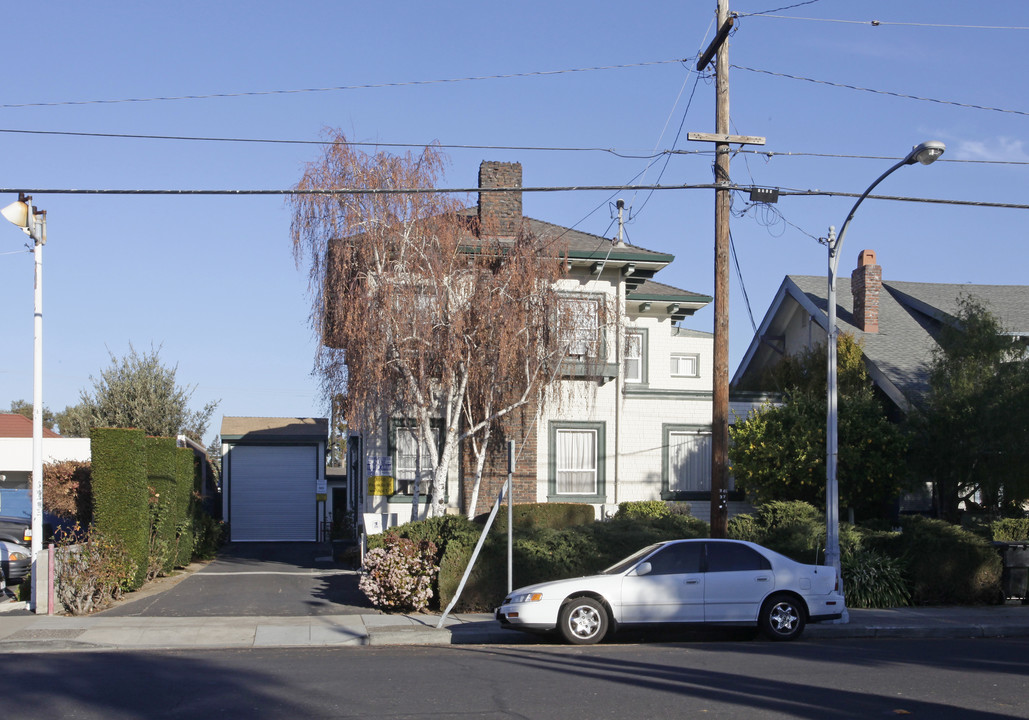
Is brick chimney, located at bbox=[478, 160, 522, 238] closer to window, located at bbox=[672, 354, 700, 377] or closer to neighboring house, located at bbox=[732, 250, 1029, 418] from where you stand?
window, located at bbox=[672, 354, 700, 377]

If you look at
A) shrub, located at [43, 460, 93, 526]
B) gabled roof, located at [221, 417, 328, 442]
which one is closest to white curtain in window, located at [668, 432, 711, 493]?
shrub, located at [43, 460, 93, 526]

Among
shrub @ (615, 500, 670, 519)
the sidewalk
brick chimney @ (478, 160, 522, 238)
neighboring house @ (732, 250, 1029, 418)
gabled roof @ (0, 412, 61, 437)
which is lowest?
the sidewalk

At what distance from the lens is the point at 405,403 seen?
67.6ft

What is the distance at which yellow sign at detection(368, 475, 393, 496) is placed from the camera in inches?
874

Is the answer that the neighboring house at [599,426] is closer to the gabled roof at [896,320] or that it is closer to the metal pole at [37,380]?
the gabled roof at [896,320]

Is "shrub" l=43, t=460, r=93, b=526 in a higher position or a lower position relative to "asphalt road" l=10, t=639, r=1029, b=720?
higher

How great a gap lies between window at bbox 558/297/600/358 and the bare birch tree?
378 millimetres

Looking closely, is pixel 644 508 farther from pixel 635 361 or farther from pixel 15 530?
pixel 15 530

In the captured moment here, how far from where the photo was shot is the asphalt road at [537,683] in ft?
27.8

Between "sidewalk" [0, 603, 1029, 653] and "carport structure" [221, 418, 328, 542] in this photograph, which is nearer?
"sidewalk" [0, 603, 1029, 653]

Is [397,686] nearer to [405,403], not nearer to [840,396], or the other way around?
[405,403]

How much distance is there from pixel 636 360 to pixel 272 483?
16.9 m

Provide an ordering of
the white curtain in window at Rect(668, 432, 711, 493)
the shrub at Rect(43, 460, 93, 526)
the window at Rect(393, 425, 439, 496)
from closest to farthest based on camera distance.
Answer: the window at Rect(393, 425, 439, 496), the shrub at Rect(43, 460, 93, 526), the white curtain in window at Rect(668, 432, 711, 493)

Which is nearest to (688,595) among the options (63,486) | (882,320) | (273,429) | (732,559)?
(732,559)
